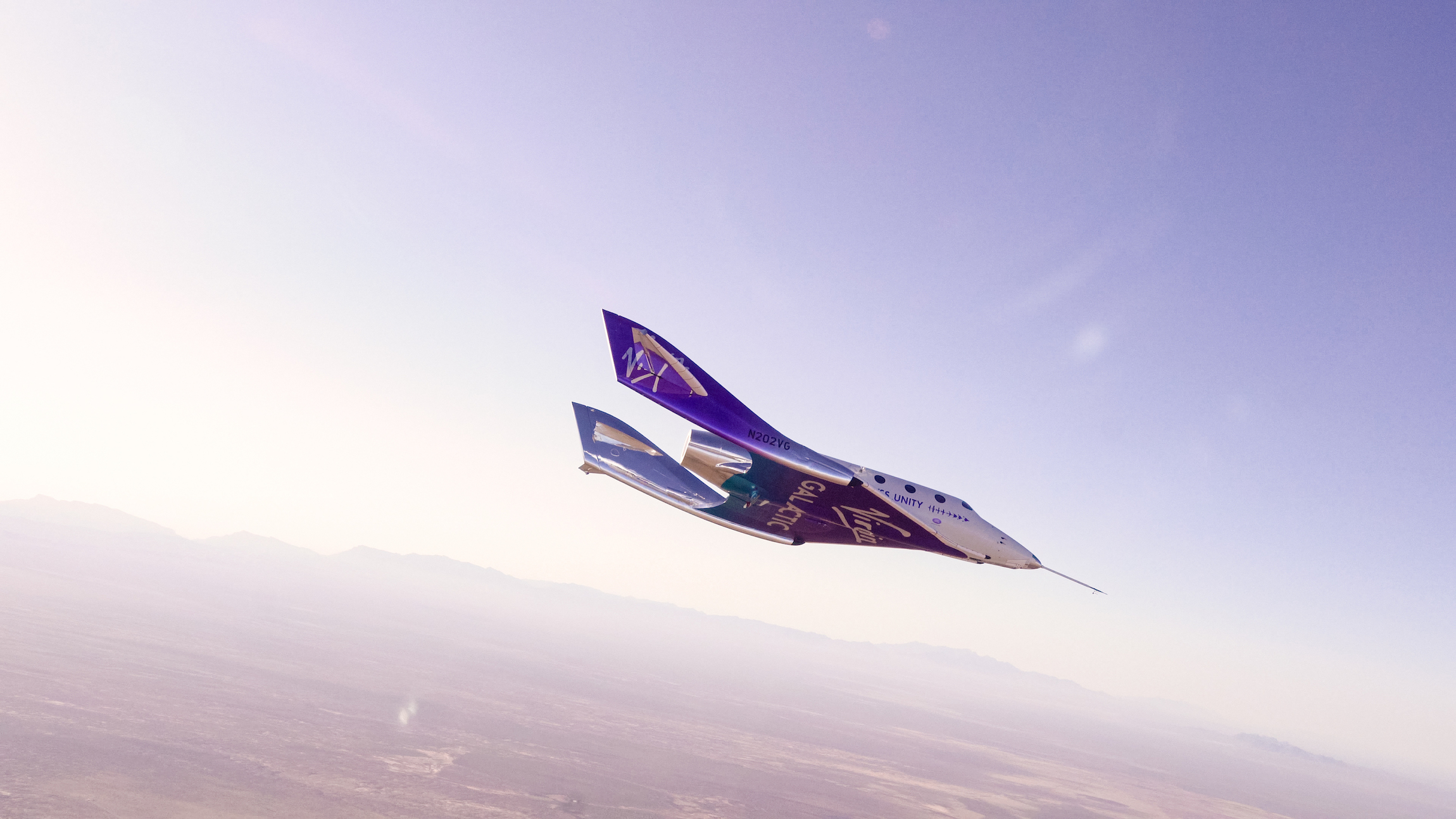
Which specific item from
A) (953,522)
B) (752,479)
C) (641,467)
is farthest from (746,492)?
(953,522)

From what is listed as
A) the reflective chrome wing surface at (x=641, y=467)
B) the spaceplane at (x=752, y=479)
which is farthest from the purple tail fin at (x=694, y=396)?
the reflective chrome wing surface at (x=641, y=467)

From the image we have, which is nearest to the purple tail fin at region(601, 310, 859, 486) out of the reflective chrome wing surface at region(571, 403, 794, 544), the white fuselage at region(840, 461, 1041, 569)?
the white fuselage at region(840, 461, 1041, 569)

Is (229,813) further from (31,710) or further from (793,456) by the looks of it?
(793,456)

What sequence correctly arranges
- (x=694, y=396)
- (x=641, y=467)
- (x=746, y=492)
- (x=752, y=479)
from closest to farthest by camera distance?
(x=694, y=396) < (x=752, y=479) < (x=746, y=492) < (x=641, y=467)

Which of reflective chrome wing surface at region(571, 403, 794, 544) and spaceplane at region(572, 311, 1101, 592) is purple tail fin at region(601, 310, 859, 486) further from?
A: reflective chrome wing surface at region(571, 403, 794, 544)

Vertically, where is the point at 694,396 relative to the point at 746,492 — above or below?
above

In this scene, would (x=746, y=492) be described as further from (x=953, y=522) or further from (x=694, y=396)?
(x=953, y=522)
